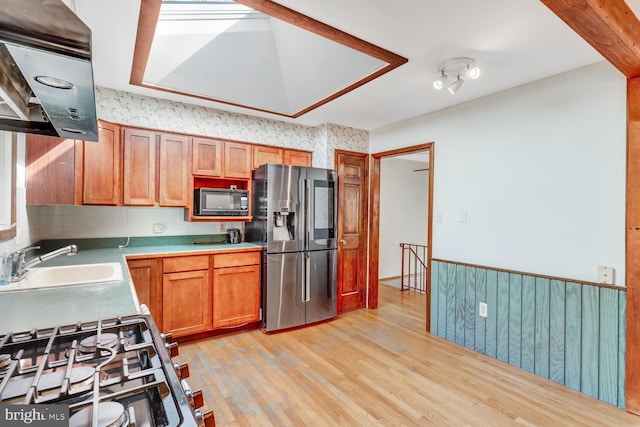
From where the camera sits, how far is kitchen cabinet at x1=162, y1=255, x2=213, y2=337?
2885 mm

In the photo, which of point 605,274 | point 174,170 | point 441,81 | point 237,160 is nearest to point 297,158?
point 237,160

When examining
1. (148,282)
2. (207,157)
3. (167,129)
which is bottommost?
(148,282)

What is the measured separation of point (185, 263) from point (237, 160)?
1242 mm

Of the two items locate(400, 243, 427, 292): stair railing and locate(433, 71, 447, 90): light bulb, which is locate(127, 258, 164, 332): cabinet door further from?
locate(400, 243, 427, 292): stair railing

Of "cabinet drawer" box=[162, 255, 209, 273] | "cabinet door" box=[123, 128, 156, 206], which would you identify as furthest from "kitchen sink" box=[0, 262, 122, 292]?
"cabinet door" box=[123, 128, 156, 206]

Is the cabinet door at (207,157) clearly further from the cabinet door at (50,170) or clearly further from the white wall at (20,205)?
the white wall at (20,205)

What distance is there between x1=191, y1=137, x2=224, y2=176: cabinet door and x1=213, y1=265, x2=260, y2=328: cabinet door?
1.04 meters

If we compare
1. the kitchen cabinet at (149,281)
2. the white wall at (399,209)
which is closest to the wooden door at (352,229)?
the white wall at (399,209)

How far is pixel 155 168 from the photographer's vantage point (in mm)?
3037

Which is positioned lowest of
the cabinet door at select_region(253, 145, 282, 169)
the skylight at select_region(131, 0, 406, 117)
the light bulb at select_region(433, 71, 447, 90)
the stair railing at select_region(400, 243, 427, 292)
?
the stair railing at select_region(400, 243, 427, 292)

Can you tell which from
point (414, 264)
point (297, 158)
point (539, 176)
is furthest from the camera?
point (414, 264)

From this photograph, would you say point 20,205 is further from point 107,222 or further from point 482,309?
point 482,309

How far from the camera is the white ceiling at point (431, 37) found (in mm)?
1647

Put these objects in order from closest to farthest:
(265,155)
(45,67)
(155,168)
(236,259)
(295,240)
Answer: (45,67) → (155,168) → (236,259) → (295,240) → (265,155)
